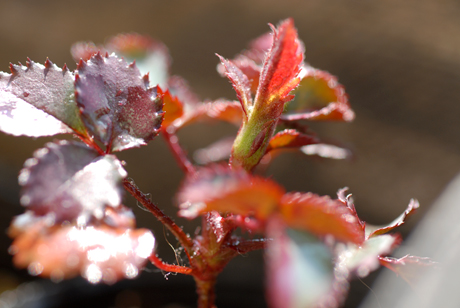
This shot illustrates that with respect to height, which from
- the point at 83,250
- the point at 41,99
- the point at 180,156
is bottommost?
the point at 83,250

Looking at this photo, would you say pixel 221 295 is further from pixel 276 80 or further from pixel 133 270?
pixel 276 80

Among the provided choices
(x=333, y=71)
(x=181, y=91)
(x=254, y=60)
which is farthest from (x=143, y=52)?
(x=333, y=71)

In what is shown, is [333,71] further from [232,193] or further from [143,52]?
[232,193]

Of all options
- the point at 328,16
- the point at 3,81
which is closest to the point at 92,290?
the point at 3,81

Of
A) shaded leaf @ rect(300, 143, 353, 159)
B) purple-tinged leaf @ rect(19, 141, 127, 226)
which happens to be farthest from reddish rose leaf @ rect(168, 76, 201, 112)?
purple-tinged leaf @ rect(19, 141, 127, 226)

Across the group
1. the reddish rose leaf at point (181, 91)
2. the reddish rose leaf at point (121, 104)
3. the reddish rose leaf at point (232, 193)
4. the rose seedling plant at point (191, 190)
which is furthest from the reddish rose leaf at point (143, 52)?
the reddish rose leaf at point (232, 193)

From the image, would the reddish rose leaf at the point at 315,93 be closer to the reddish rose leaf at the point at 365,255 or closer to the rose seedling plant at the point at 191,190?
the rose seedling plant at the point at 191,190

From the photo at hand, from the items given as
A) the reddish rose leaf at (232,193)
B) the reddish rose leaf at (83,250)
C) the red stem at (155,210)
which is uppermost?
the reddish rose leaf at (232,193)
